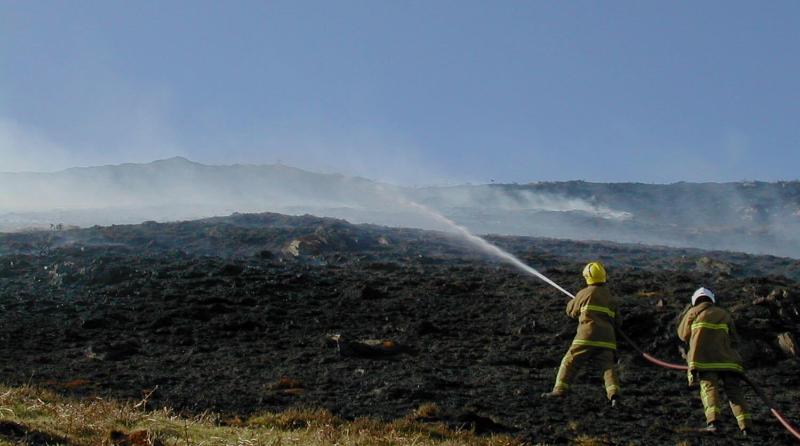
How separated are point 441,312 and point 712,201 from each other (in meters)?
46.1

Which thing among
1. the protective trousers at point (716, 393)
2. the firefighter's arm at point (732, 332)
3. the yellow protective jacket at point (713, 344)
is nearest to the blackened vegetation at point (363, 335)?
the protective trousers at point (716, 393)

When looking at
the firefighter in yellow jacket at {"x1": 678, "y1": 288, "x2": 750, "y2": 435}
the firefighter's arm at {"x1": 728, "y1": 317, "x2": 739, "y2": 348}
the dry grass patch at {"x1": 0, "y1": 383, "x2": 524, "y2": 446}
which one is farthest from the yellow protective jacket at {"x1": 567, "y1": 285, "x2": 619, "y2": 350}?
the dry grass patch at {"x1": 0, "y1": 383, "x2": 524, "y2": 446}

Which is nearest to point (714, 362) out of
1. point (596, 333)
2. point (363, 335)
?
point (596, 333)

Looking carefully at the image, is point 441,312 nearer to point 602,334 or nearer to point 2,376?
point 602,334

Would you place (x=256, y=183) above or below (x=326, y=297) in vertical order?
above

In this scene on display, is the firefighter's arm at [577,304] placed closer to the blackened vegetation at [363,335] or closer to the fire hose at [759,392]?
the fire hose at [759,392]

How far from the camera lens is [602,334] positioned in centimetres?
959

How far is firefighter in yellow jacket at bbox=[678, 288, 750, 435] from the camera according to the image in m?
8.70

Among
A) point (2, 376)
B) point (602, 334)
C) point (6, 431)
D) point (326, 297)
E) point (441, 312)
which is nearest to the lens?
point (6, 431)

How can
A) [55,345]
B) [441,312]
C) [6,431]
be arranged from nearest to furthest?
1. [6,431]
2. [55,345]
3. [441,312]

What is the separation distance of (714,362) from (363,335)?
7.85 metres

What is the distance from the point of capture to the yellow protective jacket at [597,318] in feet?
31.5

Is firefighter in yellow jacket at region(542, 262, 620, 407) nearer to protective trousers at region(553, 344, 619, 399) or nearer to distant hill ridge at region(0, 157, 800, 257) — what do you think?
protective trousers at region(553, 344, 619, 399)

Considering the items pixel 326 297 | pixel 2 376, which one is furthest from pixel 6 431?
pixel 326 297
